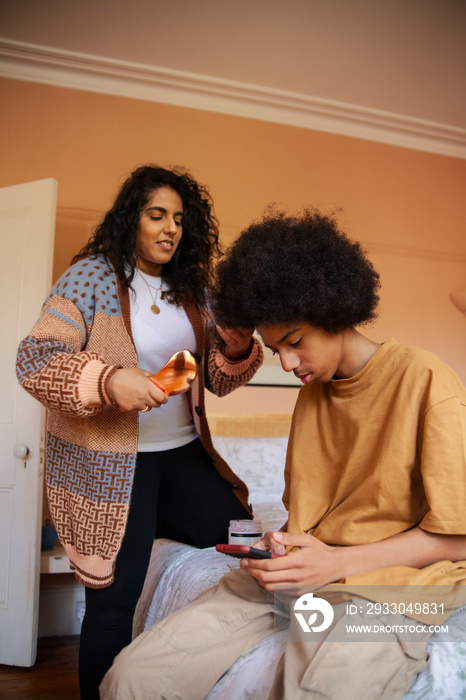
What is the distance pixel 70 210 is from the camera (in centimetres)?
331

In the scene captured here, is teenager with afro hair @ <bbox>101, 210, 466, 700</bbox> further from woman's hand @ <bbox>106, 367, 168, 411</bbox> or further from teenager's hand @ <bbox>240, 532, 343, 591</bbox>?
woman's hand @ <bbox>106, 367, 168, 411</bbox>

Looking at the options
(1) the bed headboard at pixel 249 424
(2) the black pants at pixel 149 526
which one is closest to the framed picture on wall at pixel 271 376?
(1) the bed headboard at pixel 249 424

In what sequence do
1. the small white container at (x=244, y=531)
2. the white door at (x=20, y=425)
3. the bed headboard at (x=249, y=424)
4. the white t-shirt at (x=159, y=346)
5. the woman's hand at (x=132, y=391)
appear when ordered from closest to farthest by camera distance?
the woman's hand at (x=132, y=391), the small white container at (x=244, y=531), the white t-shirt at (x=159, y=346), the white door at (x=20, y=425), the bed headboard at (x=249, y=424)

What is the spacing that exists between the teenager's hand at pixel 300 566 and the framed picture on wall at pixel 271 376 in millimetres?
2582

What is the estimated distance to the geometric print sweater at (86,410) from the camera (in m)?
1.40

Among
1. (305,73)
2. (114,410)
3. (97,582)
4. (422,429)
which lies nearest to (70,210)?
(305,73)

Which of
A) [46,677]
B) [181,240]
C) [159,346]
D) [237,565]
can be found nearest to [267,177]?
[181,240]

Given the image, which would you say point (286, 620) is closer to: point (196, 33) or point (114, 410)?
point (114, 410)

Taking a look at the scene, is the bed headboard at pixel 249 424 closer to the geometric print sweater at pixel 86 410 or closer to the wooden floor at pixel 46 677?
the wooden floor at pixel 46 677

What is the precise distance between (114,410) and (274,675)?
0.83 metres

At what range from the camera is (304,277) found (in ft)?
4.10

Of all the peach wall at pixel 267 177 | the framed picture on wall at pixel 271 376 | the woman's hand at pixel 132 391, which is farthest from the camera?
the framed picture on wall at pixel 271 376

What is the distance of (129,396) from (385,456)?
590 millimetres

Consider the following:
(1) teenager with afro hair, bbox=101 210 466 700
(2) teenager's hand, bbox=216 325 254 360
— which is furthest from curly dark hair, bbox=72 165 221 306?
(1) teenager with afro hair, bbox=101 210 466 700
